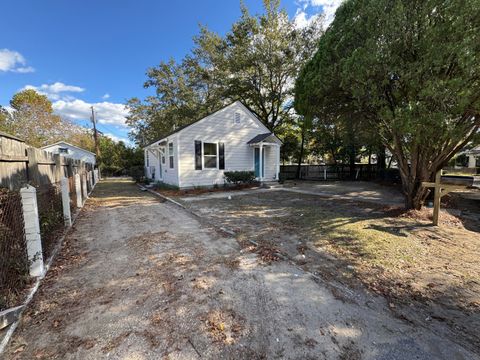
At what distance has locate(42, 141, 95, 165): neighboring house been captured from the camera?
25234 mm

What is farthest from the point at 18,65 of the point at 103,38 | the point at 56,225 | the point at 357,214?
the point at 357,214

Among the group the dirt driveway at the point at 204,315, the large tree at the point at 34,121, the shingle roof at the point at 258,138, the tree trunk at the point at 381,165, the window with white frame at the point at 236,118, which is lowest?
the dirt driveway at the point at 204,315

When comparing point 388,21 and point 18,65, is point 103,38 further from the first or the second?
point 18,65

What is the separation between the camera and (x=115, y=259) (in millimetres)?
3607

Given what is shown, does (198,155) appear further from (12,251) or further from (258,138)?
(12,251)

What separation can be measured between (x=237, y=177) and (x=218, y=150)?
6.44ft

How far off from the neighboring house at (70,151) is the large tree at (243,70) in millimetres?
12220

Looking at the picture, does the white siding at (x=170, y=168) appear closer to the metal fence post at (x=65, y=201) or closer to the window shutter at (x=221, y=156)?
the window shutter at (x=221, y=156)

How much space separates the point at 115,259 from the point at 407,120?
6353 mm

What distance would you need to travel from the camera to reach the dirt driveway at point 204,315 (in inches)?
71.3

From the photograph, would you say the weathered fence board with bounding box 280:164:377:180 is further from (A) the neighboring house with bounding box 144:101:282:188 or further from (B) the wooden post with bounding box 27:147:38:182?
(B) the wooden post with bounding box 27:147:38:182

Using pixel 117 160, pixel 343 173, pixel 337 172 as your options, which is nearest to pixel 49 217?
pixel 337 172

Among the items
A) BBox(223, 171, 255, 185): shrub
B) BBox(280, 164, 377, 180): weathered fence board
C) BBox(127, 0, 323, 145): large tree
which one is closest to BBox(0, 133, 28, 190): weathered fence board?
BBox(223, 171, 255, 185): shrub

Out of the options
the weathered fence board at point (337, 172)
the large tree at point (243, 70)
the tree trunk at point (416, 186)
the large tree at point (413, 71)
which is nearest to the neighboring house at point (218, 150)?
the weathered fence board at point (337, 172)
